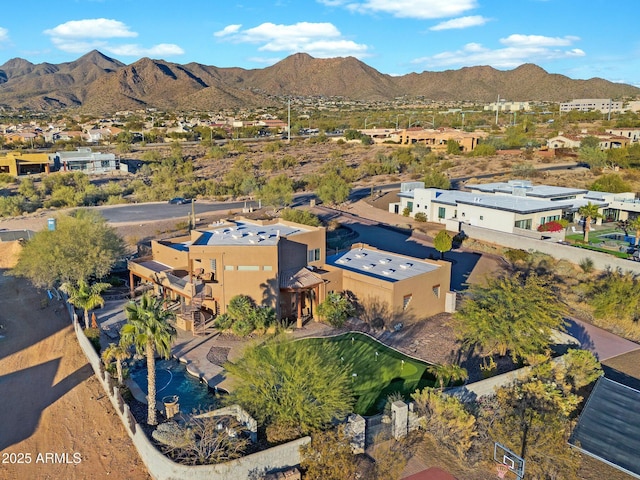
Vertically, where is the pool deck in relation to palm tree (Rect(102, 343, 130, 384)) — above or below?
below

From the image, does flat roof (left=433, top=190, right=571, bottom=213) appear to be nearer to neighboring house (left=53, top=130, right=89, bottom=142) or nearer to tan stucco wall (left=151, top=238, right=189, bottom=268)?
tan stucco wall (left=151, top=238, right=189, bottom=268)

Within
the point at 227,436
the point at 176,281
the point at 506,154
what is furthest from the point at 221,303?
the point at 506,154

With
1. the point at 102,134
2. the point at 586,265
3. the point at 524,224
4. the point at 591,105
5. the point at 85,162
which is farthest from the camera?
the point at 591,105

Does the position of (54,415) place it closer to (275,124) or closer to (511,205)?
(511,205)

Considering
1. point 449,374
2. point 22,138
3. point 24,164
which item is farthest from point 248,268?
point 22,138

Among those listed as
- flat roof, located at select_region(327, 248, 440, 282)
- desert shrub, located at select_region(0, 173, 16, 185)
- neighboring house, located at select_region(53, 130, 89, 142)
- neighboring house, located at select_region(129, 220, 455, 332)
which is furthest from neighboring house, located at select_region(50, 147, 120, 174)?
flat roof, located at select_region(327, 248, 440, 282)

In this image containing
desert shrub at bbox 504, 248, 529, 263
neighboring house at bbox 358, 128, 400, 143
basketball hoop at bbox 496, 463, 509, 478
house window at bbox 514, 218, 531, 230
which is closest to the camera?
basketball hoop at bbox 496, 463, 509, 478

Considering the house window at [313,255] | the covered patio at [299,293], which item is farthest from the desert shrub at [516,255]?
the covered patio at [299,293]
